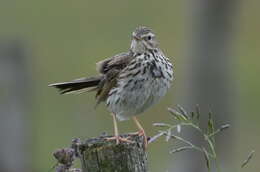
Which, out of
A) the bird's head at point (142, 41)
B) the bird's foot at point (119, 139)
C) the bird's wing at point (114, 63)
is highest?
the bird's head at point (142, 41)

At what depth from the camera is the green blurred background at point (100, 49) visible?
21.1 m

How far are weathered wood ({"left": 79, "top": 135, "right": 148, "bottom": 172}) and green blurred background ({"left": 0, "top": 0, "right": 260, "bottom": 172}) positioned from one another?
1050 centimetres

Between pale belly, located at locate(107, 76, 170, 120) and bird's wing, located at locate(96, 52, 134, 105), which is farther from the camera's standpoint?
bird's wing, located at locate(96, 52, 134, 105)

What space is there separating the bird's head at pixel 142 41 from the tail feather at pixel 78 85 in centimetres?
51

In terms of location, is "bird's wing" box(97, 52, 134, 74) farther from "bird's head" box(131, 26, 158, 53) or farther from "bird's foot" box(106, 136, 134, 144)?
"bird's foot" box(106, 136, 134, 144)

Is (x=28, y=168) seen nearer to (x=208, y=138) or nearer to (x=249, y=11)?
(x=208, y=138)

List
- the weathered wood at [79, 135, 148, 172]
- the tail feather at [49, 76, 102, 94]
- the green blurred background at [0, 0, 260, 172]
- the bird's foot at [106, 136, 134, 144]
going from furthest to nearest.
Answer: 1. the green blurred background at [0, 0, 260, 172]
2. the tail feather at [49, 76, 102, 94]
3. the bird's foot at [106, 136, 134, 144]
4. the weathered wood at [79, 135, 148, 172]

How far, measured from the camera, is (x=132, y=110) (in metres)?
9.07

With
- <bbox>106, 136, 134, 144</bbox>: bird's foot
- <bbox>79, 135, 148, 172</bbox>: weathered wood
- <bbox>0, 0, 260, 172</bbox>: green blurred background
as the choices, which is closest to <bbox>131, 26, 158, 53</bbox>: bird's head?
<bbox>106, 136, 134, 144</bbox>: bird's foot

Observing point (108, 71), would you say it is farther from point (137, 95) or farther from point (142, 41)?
point (142, 41)

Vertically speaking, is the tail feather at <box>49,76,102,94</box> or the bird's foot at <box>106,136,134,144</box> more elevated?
the tail feather at <box>49,76,102,94</box>

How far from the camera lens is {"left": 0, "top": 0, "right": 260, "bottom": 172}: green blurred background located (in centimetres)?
2112

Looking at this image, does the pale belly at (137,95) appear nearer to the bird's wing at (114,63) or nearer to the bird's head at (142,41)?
the bird's wing at (114,63)

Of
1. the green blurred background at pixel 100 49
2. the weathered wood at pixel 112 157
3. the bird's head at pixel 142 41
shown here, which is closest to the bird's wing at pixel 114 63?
the bird's head at pixel 142 41
